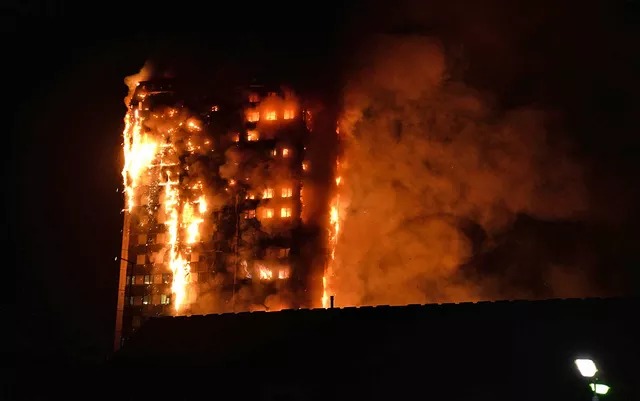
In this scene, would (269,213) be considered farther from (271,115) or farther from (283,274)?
(271,115)

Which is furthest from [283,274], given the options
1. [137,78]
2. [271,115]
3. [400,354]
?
[400,354]

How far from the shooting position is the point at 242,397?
14375 mm

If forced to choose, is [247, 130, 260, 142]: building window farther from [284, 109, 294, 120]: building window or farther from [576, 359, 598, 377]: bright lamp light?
[576, 359, 598, 377]: bright lamp light

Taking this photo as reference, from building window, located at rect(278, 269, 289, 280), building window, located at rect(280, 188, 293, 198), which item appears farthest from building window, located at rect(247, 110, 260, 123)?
building window, located at rect(278, 269, 289, 280)

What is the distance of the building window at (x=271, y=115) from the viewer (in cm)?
3047

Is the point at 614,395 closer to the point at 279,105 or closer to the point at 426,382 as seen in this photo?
the point at 426,382

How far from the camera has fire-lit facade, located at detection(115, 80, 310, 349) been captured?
94.0 feet

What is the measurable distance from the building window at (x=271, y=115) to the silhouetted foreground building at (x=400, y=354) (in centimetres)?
1532

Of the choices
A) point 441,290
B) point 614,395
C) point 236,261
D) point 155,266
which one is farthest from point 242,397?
point 155,266

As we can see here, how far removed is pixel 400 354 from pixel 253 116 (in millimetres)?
18516

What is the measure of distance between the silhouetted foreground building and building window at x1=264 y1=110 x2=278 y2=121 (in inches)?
603

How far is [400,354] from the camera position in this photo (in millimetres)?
14039

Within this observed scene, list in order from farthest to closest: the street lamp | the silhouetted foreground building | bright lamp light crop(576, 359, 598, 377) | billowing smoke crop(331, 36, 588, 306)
A: billowing smoke crop(331, 36, 588, 306)
the silhouetted foreground building
bright lamp light crop(576, 359, 598, 377)
the street lamp

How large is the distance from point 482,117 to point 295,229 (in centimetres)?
900
